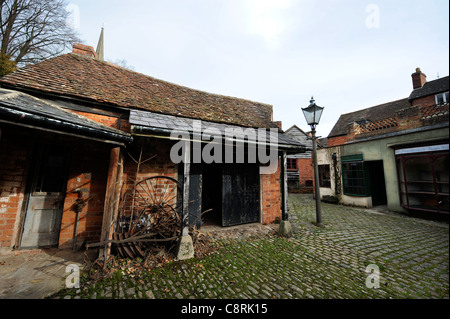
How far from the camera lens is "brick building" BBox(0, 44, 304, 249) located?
130 inches

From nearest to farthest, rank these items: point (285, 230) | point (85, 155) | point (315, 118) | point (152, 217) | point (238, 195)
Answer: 1. point (152, 217)
2. point (85, 155)
3. point (285, 230)
4. point (238, 195)
5. point (315, 118)

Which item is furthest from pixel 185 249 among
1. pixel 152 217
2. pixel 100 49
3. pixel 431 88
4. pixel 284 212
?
pixel 431 88

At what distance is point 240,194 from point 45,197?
512cm

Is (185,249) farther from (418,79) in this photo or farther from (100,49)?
(418,79)

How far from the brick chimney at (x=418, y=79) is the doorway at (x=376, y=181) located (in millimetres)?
14484

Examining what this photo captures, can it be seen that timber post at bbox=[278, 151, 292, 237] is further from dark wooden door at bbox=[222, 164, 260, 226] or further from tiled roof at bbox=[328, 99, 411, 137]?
tiled roof at bbox=[328, 99, 411, 137]

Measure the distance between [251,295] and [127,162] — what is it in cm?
413

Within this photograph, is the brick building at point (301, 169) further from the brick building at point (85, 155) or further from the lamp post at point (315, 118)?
the brick building at point (85, 155)

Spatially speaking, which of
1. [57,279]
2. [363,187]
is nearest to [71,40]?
[57,279]

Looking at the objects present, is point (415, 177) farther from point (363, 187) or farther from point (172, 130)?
point (363, 187)

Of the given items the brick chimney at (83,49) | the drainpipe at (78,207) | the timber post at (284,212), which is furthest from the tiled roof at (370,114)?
the drainpipe at (78,207)

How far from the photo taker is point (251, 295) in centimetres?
252

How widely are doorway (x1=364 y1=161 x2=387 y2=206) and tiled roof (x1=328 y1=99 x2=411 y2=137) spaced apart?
9.69 m

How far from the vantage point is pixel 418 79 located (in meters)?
16.5
